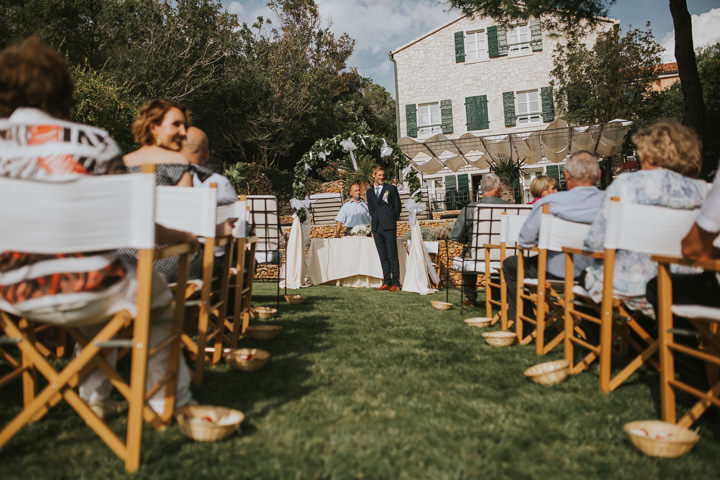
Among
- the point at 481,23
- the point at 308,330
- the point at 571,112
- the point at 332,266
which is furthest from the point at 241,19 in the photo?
the point at 308,330

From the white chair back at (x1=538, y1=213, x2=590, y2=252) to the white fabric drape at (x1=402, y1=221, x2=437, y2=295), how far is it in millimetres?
4655

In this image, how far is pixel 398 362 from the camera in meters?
3.19

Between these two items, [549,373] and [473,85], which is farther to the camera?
[473,85]

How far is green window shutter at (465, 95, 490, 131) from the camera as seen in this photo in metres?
21.8

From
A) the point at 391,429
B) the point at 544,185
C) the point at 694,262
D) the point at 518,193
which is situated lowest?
the point at 391,429

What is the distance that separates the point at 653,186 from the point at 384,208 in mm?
5618

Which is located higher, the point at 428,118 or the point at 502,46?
the point at 502,46

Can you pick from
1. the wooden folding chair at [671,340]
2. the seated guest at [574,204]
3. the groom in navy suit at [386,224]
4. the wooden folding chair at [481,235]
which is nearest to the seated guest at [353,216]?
the groom in navy suit at [386,224]

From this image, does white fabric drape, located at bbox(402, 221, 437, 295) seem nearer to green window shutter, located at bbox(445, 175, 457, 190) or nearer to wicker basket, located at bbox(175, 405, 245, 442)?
wicker basket, located at bbox(175, 405, 245, 442)

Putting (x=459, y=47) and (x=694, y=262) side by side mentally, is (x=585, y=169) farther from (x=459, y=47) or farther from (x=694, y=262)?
(x=459, y=47)

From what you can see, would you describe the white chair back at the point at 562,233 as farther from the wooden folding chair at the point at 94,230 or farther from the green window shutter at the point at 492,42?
the green window shutter at the point at 492,42

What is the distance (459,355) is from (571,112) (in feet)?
60.9

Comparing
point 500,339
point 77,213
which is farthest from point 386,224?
point 77,213

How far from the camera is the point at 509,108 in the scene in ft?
70.3
